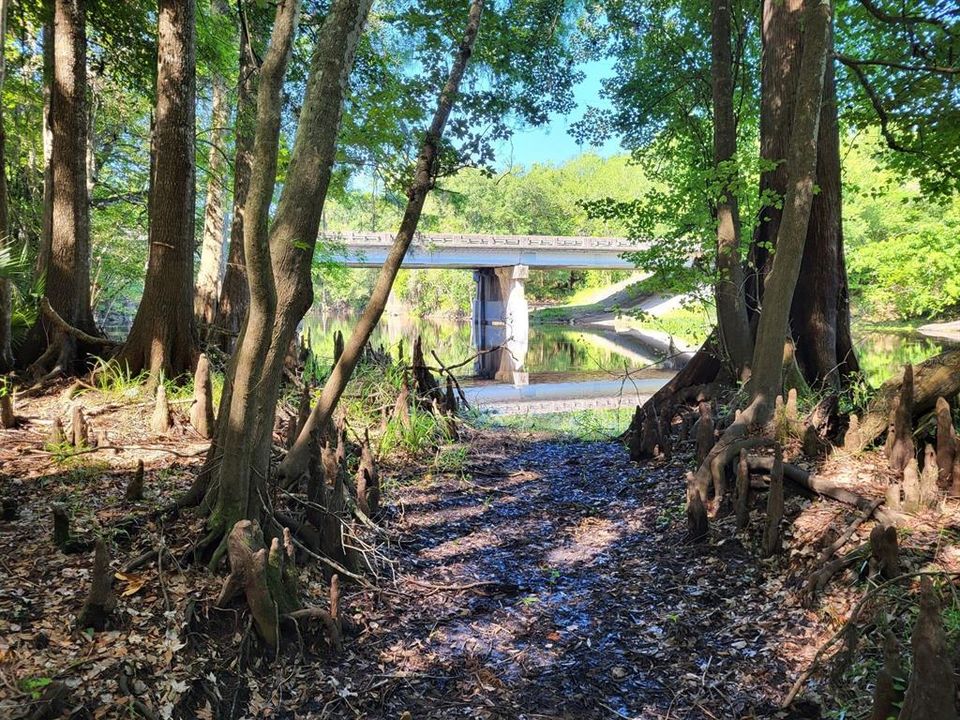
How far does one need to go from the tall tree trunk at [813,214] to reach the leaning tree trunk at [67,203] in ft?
27.6

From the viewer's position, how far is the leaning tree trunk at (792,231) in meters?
6.25

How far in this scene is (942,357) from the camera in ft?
17.1

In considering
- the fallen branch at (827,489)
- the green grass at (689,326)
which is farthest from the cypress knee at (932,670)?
the green grass at (689,326)

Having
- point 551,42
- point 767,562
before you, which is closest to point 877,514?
point 767,562

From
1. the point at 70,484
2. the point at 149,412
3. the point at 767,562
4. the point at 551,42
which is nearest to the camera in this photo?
the point at 767,562

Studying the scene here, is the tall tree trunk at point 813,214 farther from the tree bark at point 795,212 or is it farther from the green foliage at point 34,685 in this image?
the green foliage at point 34,685

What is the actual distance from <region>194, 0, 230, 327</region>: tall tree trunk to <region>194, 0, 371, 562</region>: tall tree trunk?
8.30m

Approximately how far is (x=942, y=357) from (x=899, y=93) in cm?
448

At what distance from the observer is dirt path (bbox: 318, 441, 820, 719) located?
365 cm

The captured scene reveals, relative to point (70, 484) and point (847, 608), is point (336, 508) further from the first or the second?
point (847, 608)

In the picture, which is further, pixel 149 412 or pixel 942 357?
pixel 149 412

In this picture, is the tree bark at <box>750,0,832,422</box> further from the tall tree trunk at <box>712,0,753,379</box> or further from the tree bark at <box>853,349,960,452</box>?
the tall tree trunk at <box>712,0,753,379</box>

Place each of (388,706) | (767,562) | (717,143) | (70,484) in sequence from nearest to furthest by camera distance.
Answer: (388,706) < (767,562) < (70,484) < (717,143)

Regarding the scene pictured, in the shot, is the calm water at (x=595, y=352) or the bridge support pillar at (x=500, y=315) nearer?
the calm water at (x=595, y=352)
